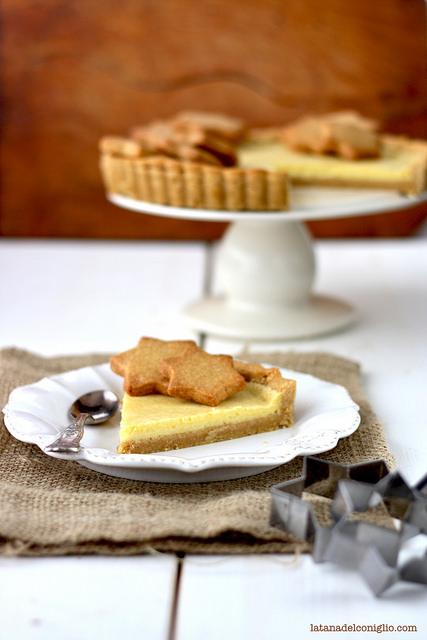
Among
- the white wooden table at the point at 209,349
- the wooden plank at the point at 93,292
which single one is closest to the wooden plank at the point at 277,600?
the white wooden table at the point at 209,349

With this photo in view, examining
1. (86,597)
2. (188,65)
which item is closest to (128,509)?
(86,597)

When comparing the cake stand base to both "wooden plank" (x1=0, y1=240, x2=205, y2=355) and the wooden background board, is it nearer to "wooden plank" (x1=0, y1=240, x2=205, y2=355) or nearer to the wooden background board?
"wooden plank" (x1=0, y1=240, x2=205, y2=355)

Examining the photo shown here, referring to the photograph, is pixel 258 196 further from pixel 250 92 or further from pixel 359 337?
pixel 250 92

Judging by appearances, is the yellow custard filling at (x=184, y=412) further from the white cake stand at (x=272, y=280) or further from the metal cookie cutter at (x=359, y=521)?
the white cake stand at (x=272, y=280)

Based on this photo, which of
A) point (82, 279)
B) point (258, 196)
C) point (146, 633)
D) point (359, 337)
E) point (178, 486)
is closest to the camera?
point (146, 633)

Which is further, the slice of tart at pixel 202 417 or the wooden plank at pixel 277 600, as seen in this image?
the slice of tart at pixel 202 417

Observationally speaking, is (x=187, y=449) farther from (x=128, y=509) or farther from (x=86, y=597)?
(x=86, y=597)


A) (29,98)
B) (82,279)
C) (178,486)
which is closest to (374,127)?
(82,279)
